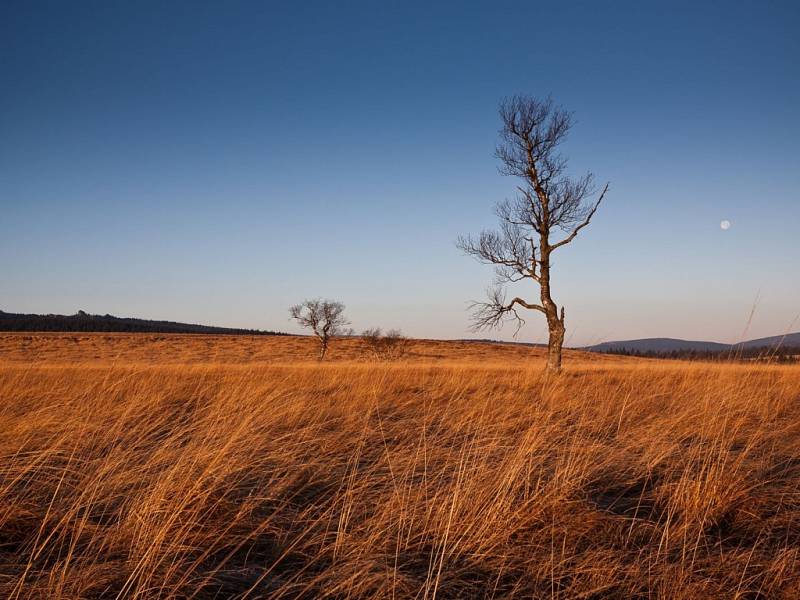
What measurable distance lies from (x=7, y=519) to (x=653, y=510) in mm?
3070

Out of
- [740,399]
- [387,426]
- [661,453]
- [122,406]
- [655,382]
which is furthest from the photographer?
[655,382]

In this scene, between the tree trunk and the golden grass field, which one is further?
the tree trunk

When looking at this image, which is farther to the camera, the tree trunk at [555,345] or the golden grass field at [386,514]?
the tree trunk at [555,345]

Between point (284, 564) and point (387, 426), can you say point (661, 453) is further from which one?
point (284, 564)

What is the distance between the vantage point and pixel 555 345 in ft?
39.7

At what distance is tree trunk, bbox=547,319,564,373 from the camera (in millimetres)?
11758

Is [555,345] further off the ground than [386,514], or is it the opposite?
[555,345]

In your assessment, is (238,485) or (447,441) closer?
(238,485)

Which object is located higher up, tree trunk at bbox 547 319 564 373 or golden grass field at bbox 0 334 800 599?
tree trunk at bbox 547 319 564 373

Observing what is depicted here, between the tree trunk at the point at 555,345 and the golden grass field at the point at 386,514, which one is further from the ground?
the tree trunk at the point at 555,345

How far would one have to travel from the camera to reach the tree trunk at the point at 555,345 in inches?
463

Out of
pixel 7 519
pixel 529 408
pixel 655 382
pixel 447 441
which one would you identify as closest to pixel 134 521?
pixel 7 519

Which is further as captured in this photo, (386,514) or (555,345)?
(555,345)

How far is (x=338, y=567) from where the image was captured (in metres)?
1.68
